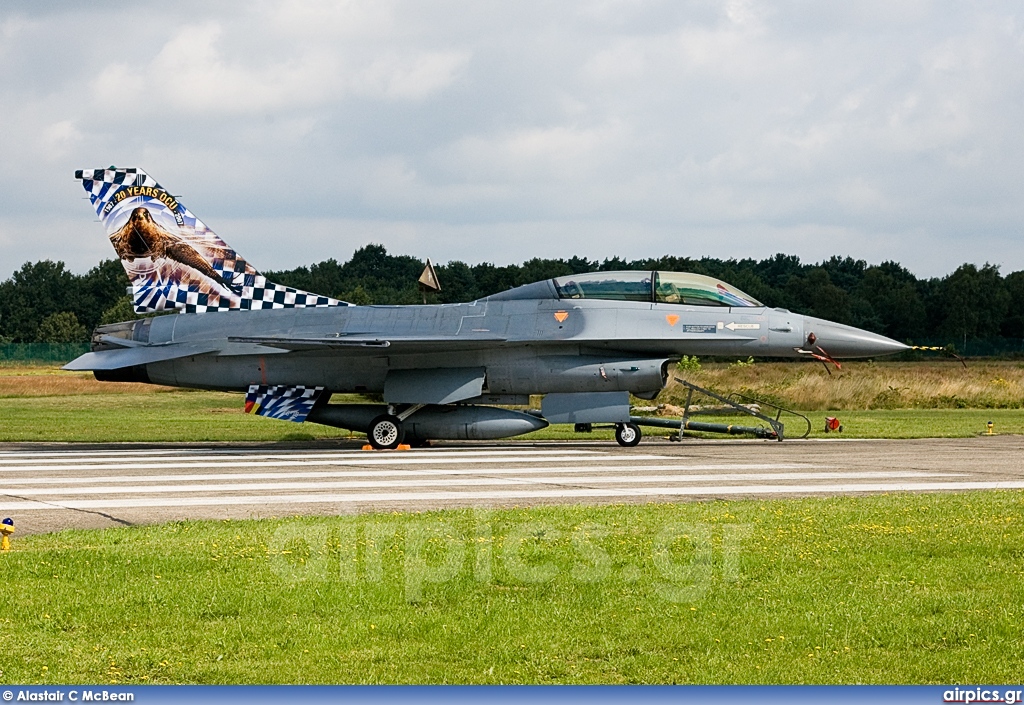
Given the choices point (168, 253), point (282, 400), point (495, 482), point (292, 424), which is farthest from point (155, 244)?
point (495, 482)

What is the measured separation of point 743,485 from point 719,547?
4.99 meters

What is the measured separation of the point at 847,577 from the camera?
22.4 feet

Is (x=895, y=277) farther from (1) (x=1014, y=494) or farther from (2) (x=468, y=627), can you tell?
(2) (x=468, y=627)

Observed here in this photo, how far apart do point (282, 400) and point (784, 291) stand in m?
50.1

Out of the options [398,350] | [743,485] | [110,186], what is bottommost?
[743,485]

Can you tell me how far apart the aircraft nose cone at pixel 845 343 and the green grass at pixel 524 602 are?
364 inches

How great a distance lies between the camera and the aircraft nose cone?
17953 mm

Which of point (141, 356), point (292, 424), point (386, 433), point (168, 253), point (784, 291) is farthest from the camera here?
point (784, 291)

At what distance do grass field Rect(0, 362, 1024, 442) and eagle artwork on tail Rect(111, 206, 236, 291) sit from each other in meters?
3.24

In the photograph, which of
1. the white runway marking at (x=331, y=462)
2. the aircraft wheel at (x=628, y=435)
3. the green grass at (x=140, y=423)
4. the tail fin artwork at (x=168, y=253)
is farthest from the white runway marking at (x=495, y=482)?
the green grass at (x=140, y=423)

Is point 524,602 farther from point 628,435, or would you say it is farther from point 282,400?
point 282,400

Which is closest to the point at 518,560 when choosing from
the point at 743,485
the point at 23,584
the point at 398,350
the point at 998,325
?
the point at 23,584

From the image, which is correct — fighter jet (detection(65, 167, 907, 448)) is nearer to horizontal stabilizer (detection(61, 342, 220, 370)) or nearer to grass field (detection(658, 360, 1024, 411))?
horizontal stabilizer (detection(61, 342, 220, 370))

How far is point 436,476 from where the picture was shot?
13.6 m
